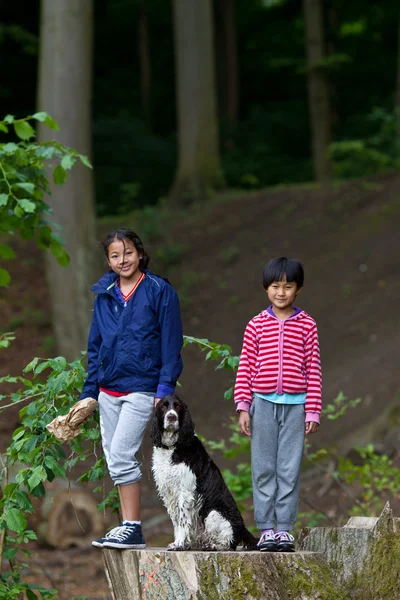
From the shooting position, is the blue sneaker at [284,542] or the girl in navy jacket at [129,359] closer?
the blue sneaker at [284,542]

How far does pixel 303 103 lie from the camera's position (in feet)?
92.8

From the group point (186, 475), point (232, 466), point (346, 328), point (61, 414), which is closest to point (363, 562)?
point (186, 475)

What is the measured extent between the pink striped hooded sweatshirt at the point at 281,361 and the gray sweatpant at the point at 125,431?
0.52m

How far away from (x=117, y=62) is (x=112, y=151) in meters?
7.08

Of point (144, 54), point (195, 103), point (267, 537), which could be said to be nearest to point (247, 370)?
point (267, 537)

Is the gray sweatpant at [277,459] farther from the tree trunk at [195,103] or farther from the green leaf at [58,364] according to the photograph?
the tree trunk at [195,103]

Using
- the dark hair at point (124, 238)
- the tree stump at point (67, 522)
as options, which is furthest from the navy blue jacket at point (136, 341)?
the tree stump at point (67, 522)

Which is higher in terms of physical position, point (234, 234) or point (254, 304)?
point (234, 234)

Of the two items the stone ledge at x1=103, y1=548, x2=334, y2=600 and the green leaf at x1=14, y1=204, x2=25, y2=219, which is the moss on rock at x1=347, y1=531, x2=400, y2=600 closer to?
the stone ledge at x1=103, y1=548, x2=334, y2=600

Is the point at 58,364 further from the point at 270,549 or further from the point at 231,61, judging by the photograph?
the point at 231,61

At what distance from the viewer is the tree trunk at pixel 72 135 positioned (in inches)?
579

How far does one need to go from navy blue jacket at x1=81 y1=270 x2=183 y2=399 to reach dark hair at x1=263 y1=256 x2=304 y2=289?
527 millimetres

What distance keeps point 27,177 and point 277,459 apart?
277 centimetres

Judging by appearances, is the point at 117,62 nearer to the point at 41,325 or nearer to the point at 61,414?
the point at 41,325
